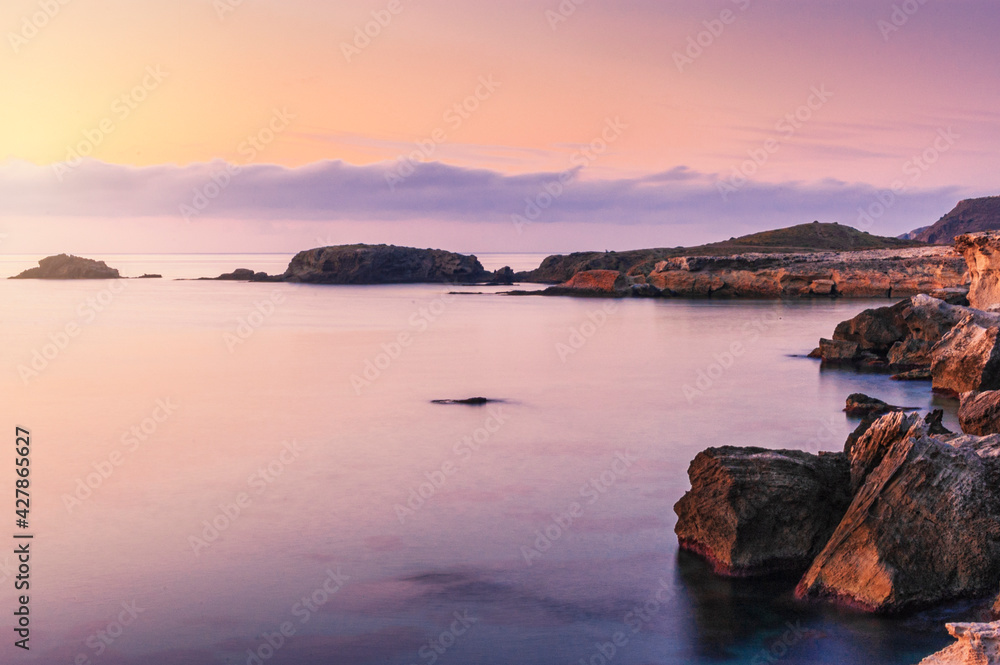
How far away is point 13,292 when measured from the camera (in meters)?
75.6

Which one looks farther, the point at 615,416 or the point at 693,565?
the point at 615,416

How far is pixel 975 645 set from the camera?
619cm

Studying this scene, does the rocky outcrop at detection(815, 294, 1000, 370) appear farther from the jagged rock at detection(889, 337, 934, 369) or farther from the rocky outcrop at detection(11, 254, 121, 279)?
the rocky outcrop at detection(11, 254, 121, 279)

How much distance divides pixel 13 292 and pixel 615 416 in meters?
70.6

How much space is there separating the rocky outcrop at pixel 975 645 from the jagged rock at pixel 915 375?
66.6 feet

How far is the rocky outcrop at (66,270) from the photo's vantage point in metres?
101

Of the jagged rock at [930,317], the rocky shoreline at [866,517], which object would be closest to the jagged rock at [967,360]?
the jagged rock at [930,317]

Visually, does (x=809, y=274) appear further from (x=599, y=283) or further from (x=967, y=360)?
(x=967, y=360)

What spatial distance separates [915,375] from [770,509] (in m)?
17.5

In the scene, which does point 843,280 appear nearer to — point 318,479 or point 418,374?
point 418,374

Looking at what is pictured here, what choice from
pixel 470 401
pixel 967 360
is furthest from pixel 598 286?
pixel 967 360

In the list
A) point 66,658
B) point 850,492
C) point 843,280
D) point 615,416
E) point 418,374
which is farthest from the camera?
point 843,280

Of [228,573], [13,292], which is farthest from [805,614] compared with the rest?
[13,292]

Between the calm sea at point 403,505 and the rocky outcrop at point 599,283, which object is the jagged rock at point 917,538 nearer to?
the calm sea at point 403,505
